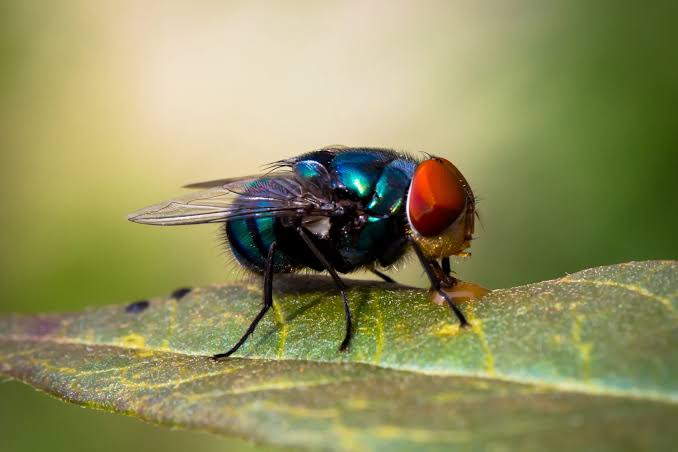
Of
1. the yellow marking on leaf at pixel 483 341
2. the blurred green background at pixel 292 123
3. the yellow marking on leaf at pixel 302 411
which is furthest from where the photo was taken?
the blurred green background at pixel 292 123

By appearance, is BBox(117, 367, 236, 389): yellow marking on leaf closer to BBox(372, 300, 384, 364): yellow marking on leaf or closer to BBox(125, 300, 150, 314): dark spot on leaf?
BBox(372, 300, 384, 364): yellow marking on leaf

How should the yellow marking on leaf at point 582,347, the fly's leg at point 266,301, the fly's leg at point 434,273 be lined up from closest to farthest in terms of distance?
the yellow marking on leaf at point 582,347, the fly's leg at point 266,301, the fly's leg at point 434,273

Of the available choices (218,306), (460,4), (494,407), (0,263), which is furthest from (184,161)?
(494,407)

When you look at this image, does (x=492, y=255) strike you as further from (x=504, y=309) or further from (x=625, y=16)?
(x=504, y=309)

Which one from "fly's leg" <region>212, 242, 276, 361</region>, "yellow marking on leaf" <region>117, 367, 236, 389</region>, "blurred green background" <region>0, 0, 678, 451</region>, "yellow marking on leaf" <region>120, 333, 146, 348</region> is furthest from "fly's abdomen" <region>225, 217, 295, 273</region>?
"blurred green background" <region>0, 0, 678, 451</region>

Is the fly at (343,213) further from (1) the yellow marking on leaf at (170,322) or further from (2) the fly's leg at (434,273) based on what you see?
(1) the yellow marking on leaf at (170,322)

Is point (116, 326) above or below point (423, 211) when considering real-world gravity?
below

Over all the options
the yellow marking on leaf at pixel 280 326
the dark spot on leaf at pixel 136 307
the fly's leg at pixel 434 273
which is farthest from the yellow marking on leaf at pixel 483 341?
the dark spot on leaf at pixel 136 307

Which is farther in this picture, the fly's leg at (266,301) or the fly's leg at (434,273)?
the fly's leg at (434,273)
